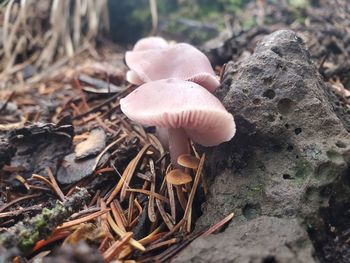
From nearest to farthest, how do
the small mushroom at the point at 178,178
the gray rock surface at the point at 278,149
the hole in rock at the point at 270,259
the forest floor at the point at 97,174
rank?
the hole in rock at the point at 270,259, the forest floor at the point at 97,174, the gray rock surface at the point at 278,149, the small mushroom at the point at 178,178

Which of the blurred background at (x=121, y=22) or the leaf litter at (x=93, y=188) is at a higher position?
the blurred background at (x=121, y=22)

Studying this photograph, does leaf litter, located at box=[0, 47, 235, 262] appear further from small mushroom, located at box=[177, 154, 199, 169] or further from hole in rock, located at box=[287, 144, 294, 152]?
hole in rock, located at box=[287, 144, 294, 152]

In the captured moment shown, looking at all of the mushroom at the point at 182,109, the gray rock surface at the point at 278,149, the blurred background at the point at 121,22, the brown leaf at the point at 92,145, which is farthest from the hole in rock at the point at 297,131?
the blurred background at the point at 121,22

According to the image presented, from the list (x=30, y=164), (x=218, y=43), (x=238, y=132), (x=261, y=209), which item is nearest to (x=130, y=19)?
(x=218, y=43)

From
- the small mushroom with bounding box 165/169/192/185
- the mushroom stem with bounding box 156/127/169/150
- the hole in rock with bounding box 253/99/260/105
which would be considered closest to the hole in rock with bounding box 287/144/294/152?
the hole in rock with bounding box 253/99/260/105

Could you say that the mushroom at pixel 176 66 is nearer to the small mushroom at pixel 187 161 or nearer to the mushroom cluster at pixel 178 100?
the mushroom cluster at pixel 178 100

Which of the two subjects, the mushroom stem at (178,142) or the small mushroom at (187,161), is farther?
the mushroom stem at (178,142)

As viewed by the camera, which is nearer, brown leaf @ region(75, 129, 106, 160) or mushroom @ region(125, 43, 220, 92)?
mushroom @ region(125, 43, 220, 92)
